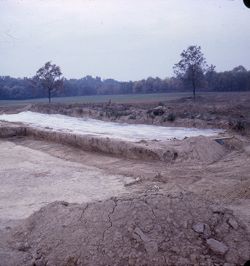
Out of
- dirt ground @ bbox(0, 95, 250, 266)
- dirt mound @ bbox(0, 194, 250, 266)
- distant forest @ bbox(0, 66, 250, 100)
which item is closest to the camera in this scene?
dirt mound @ bbox(0, 194, 250, 266)

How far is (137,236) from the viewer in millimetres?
5188

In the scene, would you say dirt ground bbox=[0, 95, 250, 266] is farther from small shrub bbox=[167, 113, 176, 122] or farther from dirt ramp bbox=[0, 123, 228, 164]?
small shrub bbox=[167, 113, 176, 122]

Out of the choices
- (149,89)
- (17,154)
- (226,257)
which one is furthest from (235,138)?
(149,89)

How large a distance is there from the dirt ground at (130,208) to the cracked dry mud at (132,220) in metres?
0.01

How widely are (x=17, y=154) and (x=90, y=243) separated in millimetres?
9695

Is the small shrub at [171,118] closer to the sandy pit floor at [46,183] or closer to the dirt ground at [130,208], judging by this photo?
the dirt ground at [130,208]

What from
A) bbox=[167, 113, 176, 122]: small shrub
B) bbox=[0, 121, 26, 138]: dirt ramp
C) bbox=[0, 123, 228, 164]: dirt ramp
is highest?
bbox=[167, 113, 176, 122]: small shrub

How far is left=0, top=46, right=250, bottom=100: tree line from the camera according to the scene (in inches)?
1379

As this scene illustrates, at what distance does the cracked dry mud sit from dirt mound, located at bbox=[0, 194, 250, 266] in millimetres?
13

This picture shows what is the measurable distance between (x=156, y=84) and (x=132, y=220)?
60.6m

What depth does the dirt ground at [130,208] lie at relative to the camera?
5094 millimetres

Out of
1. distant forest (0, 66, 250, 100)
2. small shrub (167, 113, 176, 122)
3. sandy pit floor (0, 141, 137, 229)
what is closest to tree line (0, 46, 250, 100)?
distant forest (0, 66, 250, 100)

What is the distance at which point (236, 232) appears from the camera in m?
5.46

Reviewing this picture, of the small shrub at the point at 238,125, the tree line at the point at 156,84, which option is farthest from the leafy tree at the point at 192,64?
the small shrub at the point at 238,125
